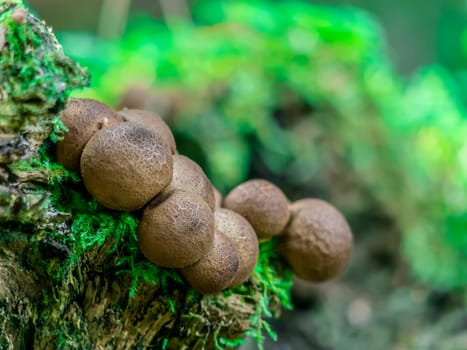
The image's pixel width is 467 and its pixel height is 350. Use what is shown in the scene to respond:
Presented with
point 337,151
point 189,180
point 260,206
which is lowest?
point 337,151

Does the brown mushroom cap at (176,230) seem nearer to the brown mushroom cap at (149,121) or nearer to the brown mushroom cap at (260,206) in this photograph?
the brown mushroom cap at (149,121)

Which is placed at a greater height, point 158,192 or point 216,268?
point 158,192

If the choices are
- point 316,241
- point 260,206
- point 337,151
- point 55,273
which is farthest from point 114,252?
point 337,151

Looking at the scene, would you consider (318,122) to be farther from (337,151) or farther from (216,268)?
(216,268)

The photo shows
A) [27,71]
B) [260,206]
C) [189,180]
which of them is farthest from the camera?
[260,206]

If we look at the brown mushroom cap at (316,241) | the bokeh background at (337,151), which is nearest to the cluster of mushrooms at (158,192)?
the brown mushroom cap at (316,241)

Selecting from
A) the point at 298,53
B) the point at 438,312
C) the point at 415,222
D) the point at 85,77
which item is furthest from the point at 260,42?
the point at 85,77
